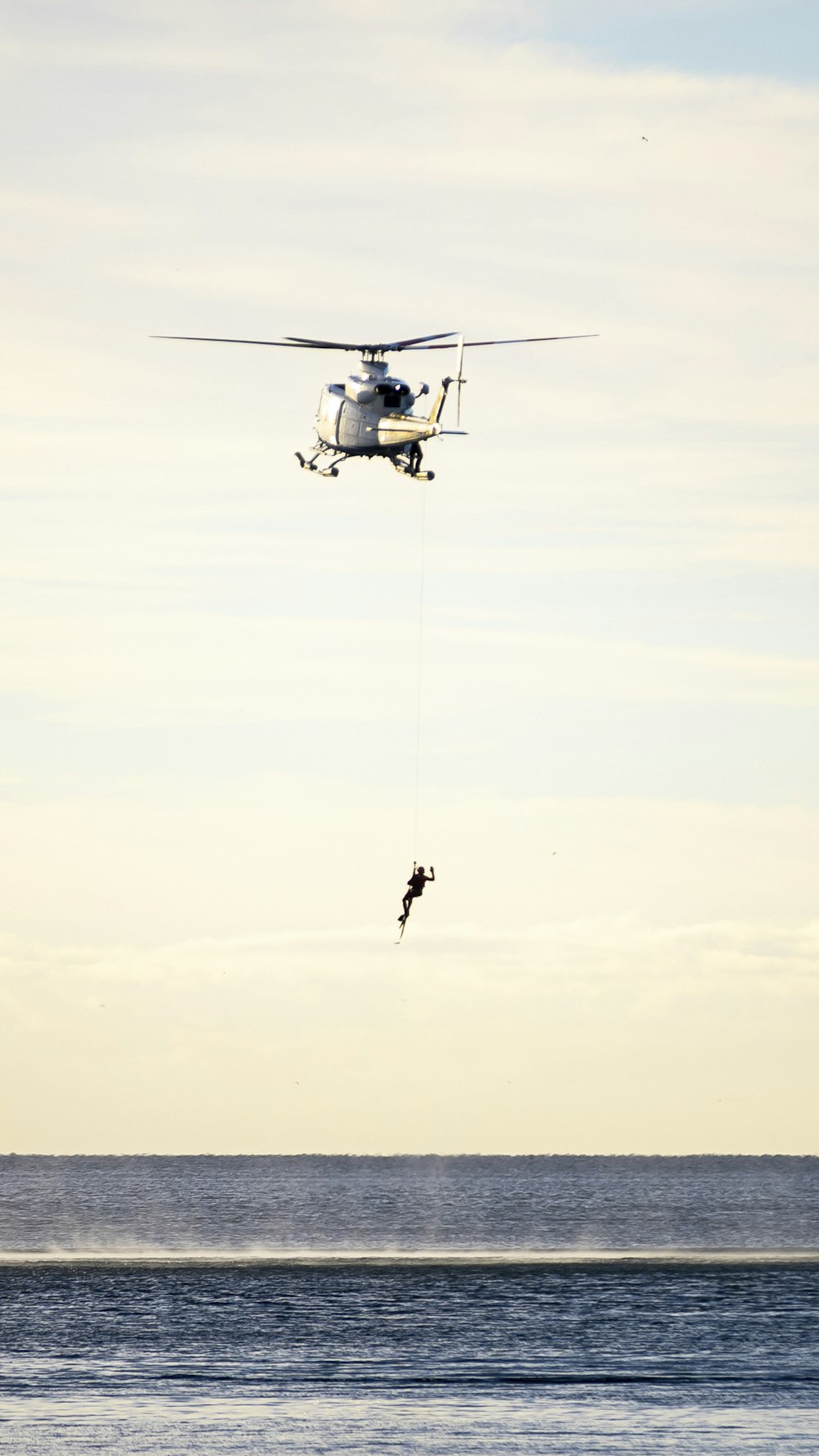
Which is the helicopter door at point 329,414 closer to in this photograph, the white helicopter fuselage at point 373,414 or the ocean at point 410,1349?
the white helicopter fuselage at point 373,414

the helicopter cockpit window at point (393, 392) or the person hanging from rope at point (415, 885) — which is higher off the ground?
the helicopter cockpit window at point (393, 392)

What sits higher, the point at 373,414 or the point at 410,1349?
the point at 373,414

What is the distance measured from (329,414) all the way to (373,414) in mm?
1852

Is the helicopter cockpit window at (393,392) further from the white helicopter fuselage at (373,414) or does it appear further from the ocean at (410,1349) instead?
the ocean at (410,1349)

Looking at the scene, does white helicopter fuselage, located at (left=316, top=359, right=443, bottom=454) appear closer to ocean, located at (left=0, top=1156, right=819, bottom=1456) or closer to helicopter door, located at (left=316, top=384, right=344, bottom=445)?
helicopter door, located at (left=316, top=384, right=344, bottom=445)

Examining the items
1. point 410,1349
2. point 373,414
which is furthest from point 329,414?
point 410,1349

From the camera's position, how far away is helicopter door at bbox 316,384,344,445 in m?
53.7

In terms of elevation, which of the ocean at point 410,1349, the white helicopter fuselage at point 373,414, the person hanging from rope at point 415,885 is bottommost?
the ocean at point 410,1349

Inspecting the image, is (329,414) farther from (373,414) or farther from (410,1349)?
(410,1349)

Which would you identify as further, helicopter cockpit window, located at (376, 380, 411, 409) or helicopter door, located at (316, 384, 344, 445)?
helicopter door, located at (316, 384, 344, 445)

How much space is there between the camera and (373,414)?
52688 mm

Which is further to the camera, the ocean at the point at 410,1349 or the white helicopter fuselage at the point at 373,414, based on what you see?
the white helicopter fuselage at the point at 373,414

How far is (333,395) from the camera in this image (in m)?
53.9

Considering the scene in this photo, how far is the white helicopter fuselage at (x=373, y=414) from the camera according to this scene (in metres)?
52.0
